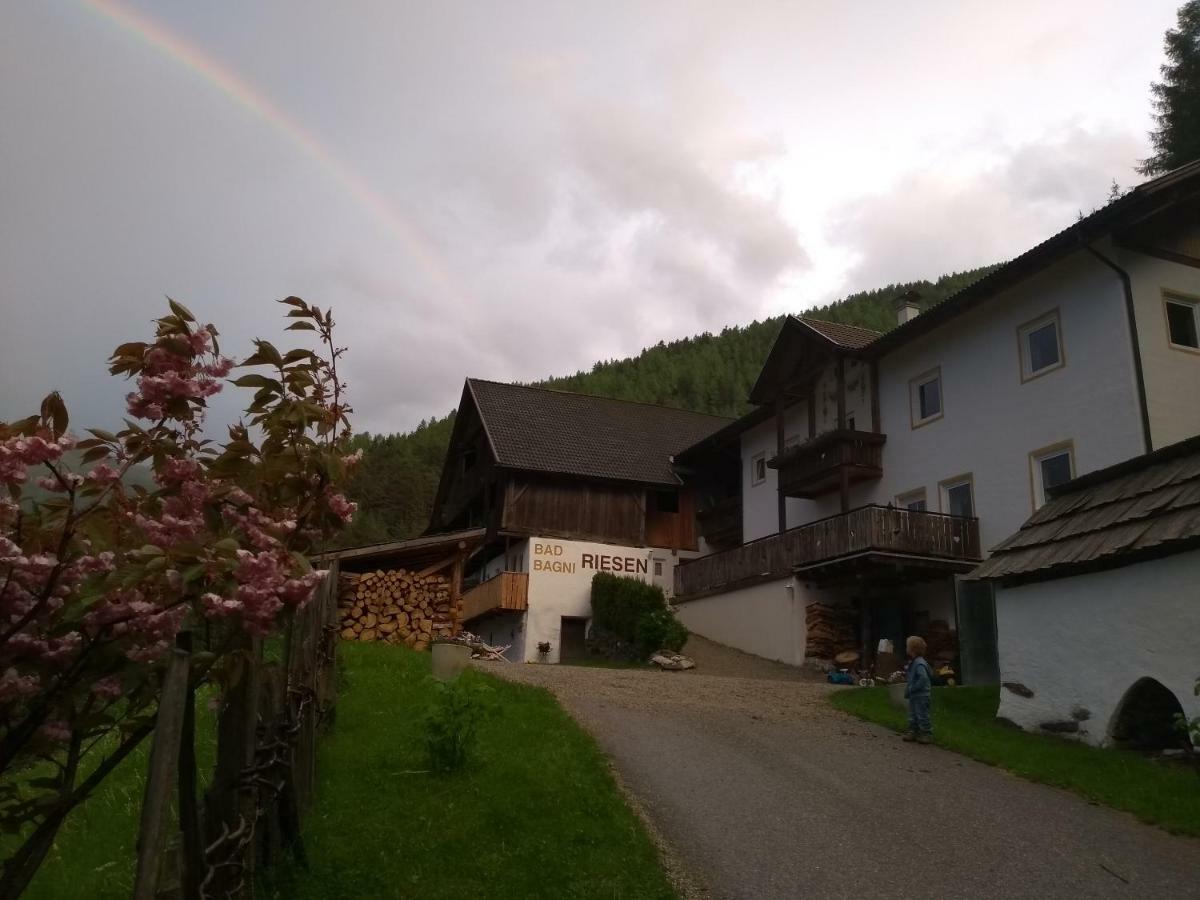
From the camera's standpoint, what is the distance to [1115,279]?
62.6 ft

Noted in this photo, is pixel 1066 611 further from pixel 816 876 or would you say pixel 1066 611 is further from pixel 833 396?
pixel 833 396

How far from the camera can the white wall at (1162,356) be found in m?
18.2

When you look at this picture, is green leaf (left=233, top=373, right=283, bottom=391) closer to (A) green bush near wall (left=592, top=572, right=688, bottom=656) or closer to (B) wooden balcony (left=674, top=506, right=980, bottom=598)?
(B) wooden balcony (left=674, top=506, right=980, bottom=598)

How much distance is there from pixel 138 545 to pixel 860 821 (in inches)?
289

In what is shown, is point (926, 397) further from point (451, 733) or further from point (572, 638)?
point (451, 733)

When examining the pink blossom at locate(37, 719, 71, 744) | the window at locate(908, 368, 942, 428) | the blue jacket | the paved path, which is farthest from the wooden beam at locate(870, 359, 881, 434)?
the pink blossom at locate(37, 719, 71, 744)

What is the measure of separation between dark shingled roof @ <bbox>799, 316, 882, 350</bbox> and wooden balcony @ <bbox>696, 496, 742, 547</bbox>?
6931 millimetres

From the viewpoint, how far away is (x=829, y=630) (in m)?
24.2

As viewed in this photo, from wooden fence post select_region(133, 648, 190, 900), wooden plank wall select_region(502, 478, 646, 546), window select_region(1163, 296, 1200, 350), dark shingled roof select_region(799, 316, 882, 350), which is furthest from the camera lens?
wooden plank wall select_region(502, 478, 646, 546)

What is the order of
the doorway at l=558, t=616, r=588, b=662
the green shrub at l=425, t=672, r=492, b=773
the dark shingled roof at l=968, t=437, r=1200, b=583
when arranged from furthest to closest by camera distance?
the doorway at l=558, t=616, r=588, b=662 < the dark shingled roof at l=968, t=437, r=1200, b=583 < the green shrub at l=425, t=672, r=492, b=773

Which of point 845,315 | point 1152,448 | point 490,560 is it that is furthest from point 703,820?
point 845,315

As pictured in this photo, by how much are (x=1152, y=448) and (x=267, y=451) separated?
1827cm

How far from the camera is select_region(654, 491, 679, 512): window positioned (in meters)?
34.4

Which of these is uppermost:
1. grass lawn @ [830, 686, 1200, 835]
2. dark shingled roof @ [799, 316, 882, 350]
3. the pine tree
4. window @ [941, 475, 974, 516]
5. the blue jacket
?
the pine tree
